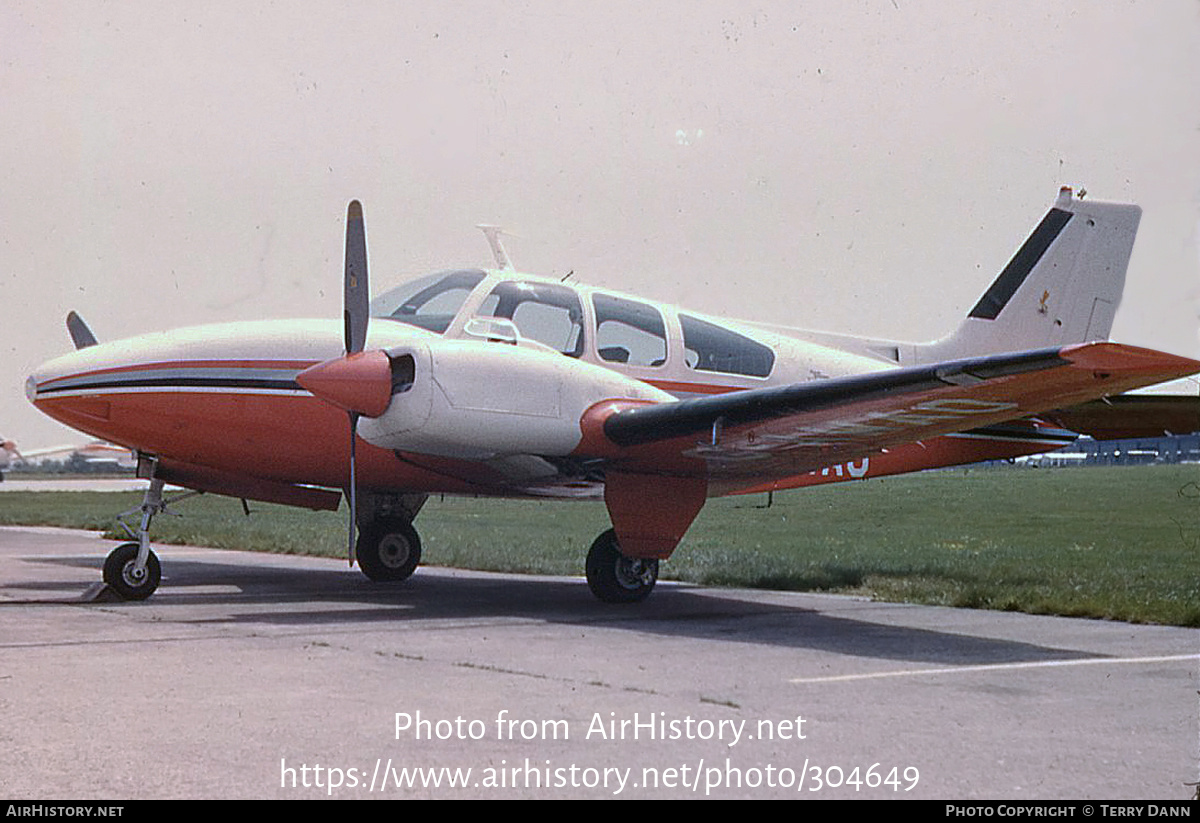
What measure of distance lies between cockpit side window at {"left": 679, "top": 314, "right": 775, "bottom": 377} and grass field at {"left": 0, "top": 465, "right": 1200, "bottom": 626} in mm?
2598

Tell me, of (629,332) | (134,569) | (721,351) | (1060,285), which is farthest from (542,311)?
(1060,285)

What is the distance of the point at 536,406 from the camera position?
11.2 metres

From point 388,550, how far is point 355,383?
5.55m

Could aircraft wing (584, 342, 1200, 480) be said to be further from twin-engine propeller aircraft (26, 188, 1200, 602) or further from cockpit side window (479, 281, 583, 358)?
cockpit side window (479, 281, 583, 358)

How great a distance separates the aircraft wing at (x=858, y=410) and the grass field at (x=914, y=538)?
2.25 m

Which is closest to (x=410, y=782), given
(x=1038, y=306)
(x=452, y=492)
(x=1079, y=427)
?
(x=452, y=492)

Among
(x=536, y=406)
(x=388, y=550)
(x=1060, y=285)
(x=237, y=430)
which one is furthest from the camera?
(x=388, y=550)

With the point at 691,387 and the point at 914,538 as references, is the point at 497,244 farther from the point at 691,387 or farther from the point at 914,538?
the point at 914,538

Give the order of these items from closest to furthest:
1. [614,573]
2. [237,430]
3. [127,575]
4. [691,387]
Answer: [127,575]
[237,430]
[614,573]
[691,387]

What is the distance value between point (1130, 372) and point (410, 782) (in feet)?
18.4

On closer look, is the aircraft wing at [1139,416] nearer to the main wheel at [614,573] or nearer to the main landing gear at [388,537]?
the main wheel at [614,573]

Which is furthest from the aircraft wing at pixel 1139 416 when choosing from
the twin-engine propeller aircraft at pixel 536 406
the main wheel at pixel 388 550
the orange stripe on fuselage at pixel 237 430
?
the main wheel at pixel 388 550

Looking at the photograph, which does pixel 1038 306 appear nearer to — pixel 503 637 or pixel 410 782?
pixel 503 637

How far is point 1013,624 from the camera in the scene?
10797 mm
